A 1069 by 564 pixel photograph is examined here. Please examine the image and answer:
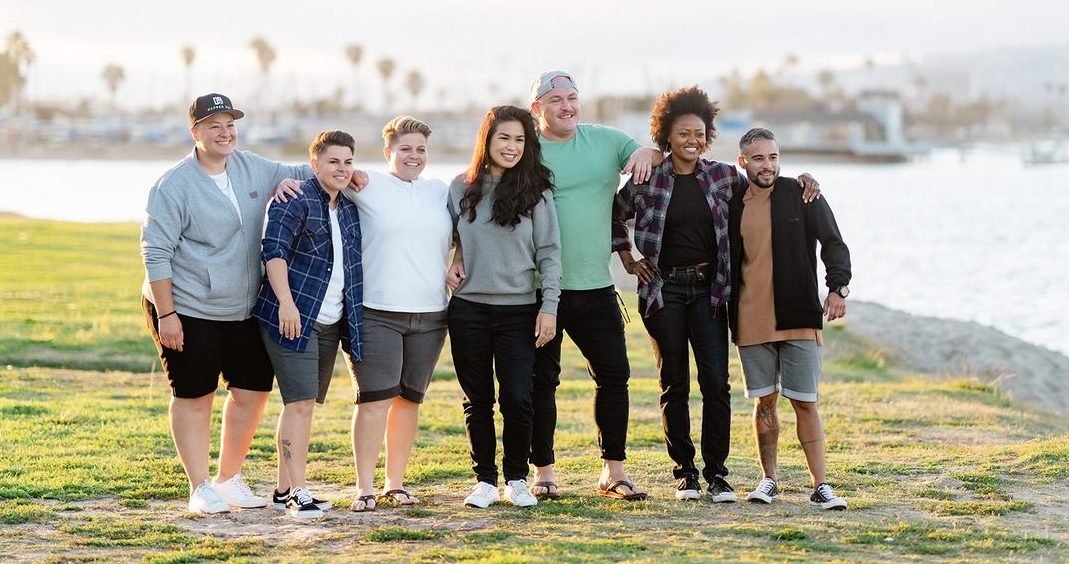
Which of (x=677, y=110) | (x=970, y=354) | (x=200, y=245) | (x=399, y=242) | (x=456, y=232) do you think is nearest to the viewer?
(x=200, y=245)

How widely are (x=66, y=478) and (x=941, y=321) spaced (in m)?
18.7

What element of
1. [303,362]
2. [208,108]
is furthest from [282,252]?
[208,108]

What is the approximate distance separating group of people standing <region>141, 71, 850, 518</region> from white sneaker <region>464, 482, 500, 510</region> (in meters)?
0.01

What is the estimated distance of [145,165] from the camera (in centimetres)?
12519

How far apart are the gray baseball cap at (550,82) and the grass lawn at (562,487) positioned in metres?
2.19

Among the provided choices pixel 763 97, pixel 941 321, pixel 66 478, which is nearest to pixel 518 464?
pixel 66 478

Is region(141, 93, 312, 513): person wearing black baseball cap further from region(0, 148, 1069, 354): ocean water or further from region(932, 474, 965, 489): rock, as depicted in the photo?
region(0, 148, 1069, 354): ocean water

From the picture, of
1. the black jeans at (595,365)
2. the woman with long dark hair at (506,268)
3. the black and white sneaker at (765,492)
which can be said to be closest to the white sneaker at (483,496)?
the woman with long dark hair at (506,268)

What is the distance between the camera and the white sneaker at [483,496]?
7.32m

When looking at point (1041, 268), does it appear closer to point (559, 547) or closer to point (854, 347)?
point (854, 347)

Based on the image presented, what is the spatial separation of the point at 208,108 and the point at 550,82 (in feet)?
5.78

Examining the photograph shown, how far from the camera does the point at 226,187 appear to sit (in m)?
7.04

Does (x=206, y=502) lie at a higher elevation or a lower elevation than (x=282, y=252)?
lower

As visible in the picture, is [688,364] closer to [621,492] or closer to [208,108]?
[621,492]
